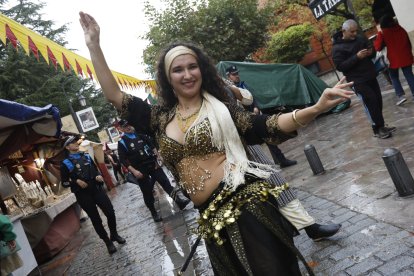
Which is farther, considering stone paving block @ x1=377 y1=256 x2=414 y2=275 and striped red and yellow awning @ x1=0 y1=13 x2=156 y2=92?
striped red and yellow awning @ x1=0 y1=13 x2=156 y2=92

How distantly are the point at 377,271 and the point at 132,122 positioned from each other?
2.16 metres

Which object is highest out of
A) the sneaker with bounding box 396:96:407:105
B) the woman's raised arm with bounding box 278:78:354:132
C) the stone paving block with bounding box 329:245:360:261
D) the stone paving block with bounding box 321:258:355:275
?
the woman's raised arm with bounding box 278:78:354:132

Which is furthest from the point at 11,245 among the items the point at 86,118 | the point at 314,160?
the point at 86,118

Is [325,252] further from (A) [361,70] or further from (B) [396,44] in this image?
(B) [396,44]

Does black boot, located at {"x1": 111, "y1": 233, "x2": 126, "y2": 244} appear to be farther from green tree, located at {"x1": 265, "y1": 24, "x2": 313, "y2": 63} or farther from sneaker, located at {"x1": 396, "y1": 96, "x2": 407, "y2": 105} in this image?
green tree, located at {"x1": 265, "y1": 24, "x2": 313, "y2": 63}

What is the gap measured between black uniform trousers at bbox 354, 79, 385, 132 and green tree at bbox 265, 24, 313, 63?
1831cm

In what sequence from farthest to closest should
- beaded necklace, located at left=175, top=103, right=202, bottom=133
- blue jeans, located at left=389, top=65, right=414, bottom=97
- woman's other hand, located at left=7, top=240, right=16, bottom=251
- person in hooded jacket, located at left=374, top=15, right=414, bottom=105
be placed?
blue jeans, located at left=389, top=65, right=414, bottom=97 → person in hooded jacket, located at left=374, top=15, right=414, bottom=105 → woman's other hand, located at left=7, top=240, right=16, bottom=251 → beaded necklace, located at left=175, top=103, right=202, bottom=133

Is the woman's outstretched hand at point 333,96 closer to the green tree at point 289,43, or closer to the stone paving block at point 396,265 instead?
the stone paving block at point 396,265

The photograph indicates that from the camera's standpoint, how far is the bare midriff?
218 cm

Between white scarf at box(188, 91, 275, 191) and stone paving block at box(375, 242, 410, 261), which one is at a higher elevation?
white scarf at box(188, 91, 275, 191)

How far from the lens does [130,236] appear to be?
7.43m

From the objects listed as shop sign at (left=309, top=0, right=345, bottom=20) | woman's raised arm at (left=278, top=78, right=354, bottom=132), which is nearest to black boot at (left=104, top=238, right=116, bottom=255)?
woman's raised arm at (left=278, top=78, right=354, bottom=132)

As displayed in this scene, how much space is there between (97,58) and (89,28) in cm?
20

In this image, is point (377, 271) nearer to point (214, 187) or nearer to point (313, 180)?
point (214, 187)
